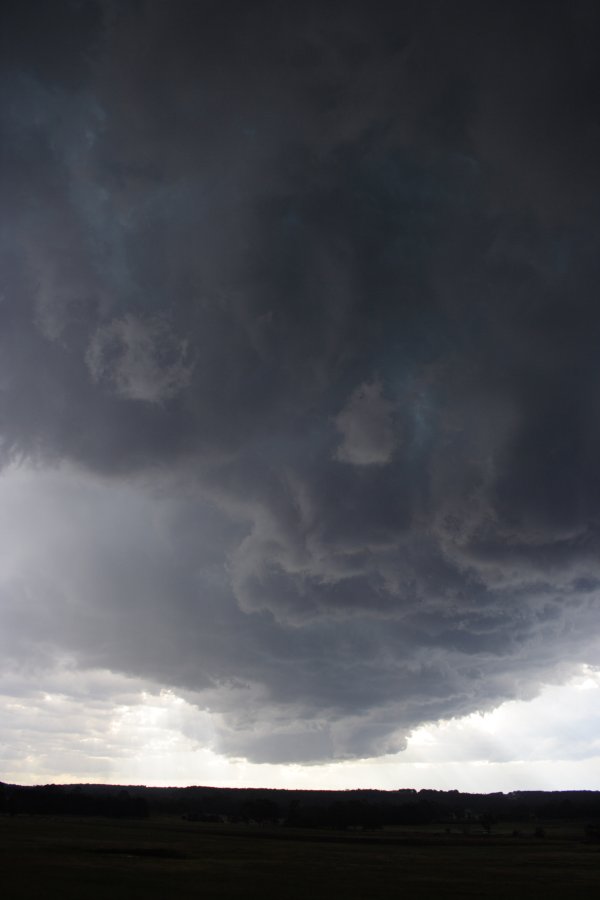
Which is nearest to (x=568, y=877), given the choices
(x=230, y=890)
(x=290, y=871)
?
(x=290, y=871)

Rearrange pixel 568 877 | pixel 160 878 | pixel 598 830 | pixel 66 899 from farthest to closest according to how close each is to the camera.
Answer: pixel 598 830 → pixel 568 877 → pixel 160 878 → pixel 66 899

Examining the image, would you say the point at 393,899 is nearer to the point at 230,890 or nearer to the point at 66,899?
the point at 230,890

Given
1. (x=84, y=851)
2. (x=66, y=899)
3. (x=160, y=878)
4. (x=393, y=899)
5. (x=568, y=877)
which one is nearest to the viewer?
(x=66, y=899)

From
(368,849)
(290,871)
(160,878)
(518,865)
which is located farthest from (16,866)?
(368,849)

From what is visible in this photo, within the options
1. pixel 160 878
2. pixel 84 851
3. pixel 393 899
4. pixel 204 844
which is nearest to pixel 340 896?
pixel 393 899

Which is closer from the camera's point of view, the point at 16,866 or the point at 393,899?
the point at 393,899

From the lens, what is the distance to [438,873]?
82875 mm

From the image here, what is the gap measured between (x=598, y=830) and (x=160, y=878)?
156 m

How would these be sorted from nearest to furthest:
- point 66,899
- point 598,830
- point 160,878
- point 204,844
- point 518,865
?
point 66,899 → point 160,878 → point 518,865 → point 204,844 → point 598,830

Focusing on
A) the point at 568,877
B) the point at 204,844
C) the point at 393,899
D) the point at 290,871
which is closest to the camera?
the point at 393,899

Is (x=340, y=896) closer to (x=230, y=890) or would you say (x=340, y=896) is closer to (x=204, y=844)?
(x=230, y=890)

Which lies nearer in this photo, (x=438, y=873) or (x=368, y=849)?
(x=438, y=873)

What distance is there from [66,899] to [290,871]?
36.8 meters

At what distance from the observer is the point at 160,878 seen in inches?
2591
